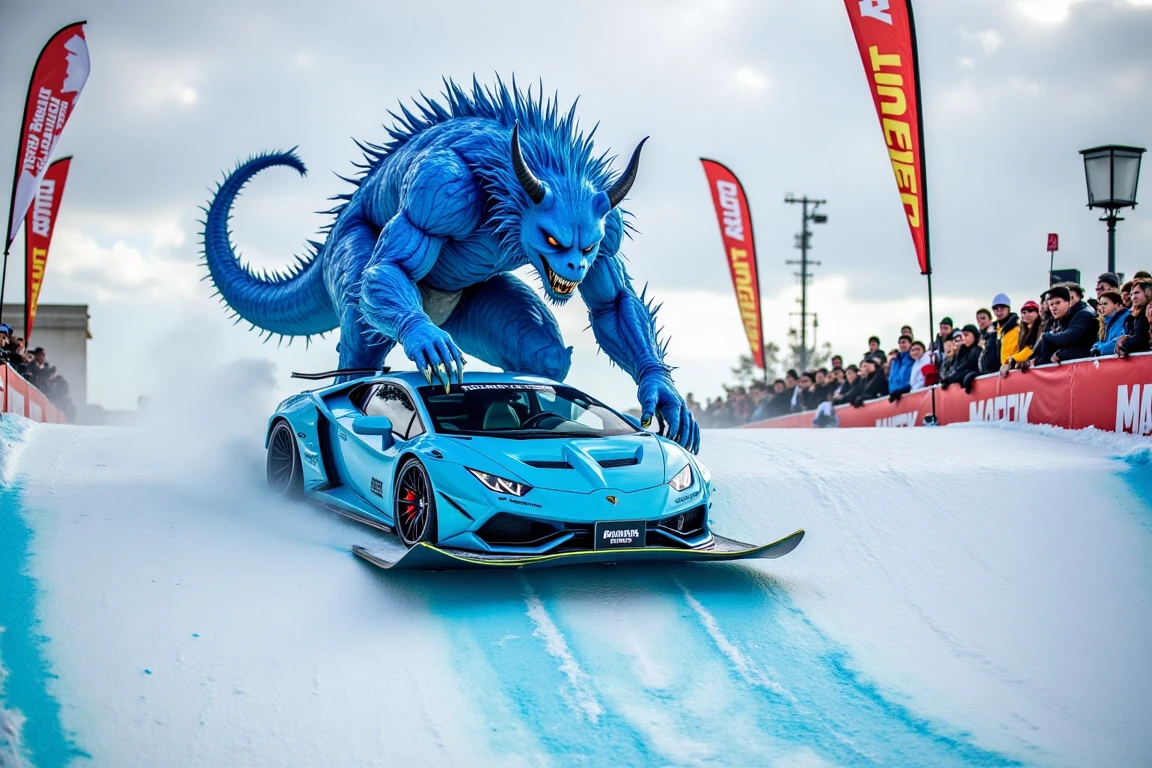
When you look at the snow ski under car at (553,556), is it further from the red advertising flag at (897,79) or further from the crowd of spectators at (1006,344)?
the red advertising flag at (897,79)

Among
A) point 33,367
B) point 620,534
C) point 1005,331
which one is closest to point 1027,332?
point 1005,331

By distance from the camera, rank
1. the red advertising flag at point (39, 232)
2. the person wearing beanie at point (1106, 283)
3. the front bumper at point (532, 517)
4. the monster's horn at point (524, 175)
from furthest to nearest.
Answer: the red advertising flag at point (39, 232) → the person wearing beanie at point (1106, 283) → the monster's horn at point (524, 175) → the front bumper at point (532, 517)

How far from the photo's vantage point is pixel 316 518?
7926 mm

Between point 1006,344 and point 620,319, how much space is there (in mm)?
6008

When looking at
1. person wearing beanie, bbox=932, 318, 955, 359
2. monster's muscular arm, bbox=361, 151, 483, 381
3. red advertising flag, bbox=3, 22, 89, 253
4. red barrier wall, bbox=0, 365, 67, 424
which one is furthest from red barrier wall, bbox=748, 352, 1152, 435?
red advertising flag, bbox=3, 22, 89, 253

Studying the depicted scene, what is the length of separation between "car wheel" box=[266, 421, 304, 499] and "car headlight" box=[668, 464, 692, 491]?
3216mm

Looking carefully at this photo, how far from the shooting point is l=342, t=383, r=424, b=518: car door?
7.09m

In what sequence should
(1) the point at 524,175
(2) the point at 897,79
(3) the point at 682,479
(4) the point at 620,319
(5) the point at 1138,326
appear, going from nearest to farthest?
1. (3) the point at 682,479
2. (1) the point at 524,175
3. (4) the point at 620,319
4. (5) the point at 1138,326
5. (2) the point at 897,79

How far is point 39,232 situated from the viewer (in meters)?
22.1

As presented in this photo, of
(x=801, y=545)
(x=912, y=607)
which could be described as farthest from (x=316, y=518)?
(x=912, y=607)

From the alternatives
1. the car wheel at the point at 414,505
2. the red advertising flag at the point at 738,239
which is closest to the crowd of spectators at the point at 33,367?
the car wheel at the point at 414,505

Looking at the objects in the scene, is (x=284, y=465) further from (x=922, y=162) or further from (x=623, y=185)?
(x=922, y=162)

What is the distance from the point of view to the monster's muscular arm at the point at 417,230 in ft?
27.8

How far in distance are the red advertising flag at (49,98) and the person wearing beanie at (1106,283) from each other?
559 inches
